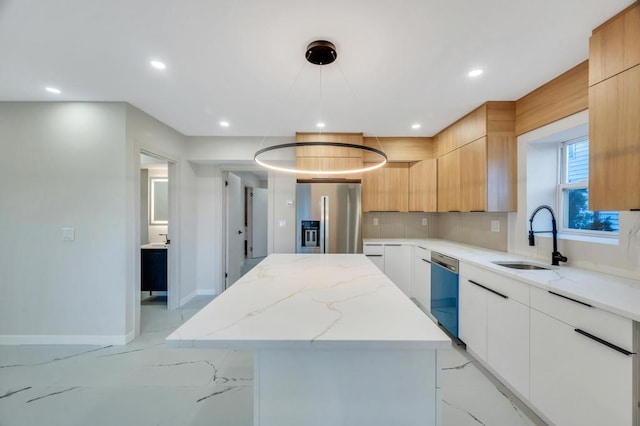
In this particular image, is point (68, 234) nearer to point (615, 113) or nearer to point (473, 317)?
point (473, 317)

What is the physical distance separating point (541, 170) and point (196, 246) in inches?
177

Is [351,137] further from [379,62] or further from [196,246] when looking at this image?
[196,246]

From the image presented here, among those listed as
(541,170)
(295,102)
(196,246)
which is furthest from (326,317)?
(196,246)

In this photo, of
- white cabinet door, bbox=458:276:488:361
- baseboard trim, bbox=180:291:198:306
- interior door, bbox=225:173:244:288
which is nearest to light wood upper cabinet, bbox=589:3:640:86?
white cabinet door, bbox=458:276:488:361

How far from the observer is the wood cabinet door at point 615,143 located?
1.35 m

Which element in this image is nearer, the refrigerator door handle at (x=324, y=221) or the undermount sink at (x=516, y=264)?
the undermount sink at (x=516, y=264)

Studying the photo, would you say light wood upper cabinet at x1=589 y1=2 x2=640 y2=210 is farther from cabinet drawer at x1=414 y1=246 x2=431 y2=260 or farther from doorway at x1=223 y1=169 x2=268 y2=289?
doorway at x1=223 y1=169 x2=268 y2=289

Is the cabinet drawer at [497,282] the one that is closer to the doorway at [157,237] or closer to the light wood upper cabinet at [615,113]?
the light wood upper cabinet at [615,113]

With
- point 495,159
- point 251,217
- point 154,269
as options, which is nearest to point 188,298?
point 154,269

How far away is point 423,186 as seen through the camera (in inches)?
146

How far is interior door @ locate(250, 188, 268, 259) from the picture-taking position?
274 inches

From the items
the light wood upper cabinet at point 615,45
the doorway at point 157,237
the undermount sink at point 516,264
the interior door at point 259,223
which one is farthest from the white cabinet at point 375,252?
the interior door at point 259,223

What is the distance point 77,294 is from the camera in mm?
2541

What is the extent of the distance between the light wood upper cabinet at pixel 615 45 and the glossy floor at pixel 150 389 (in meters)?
2.18
